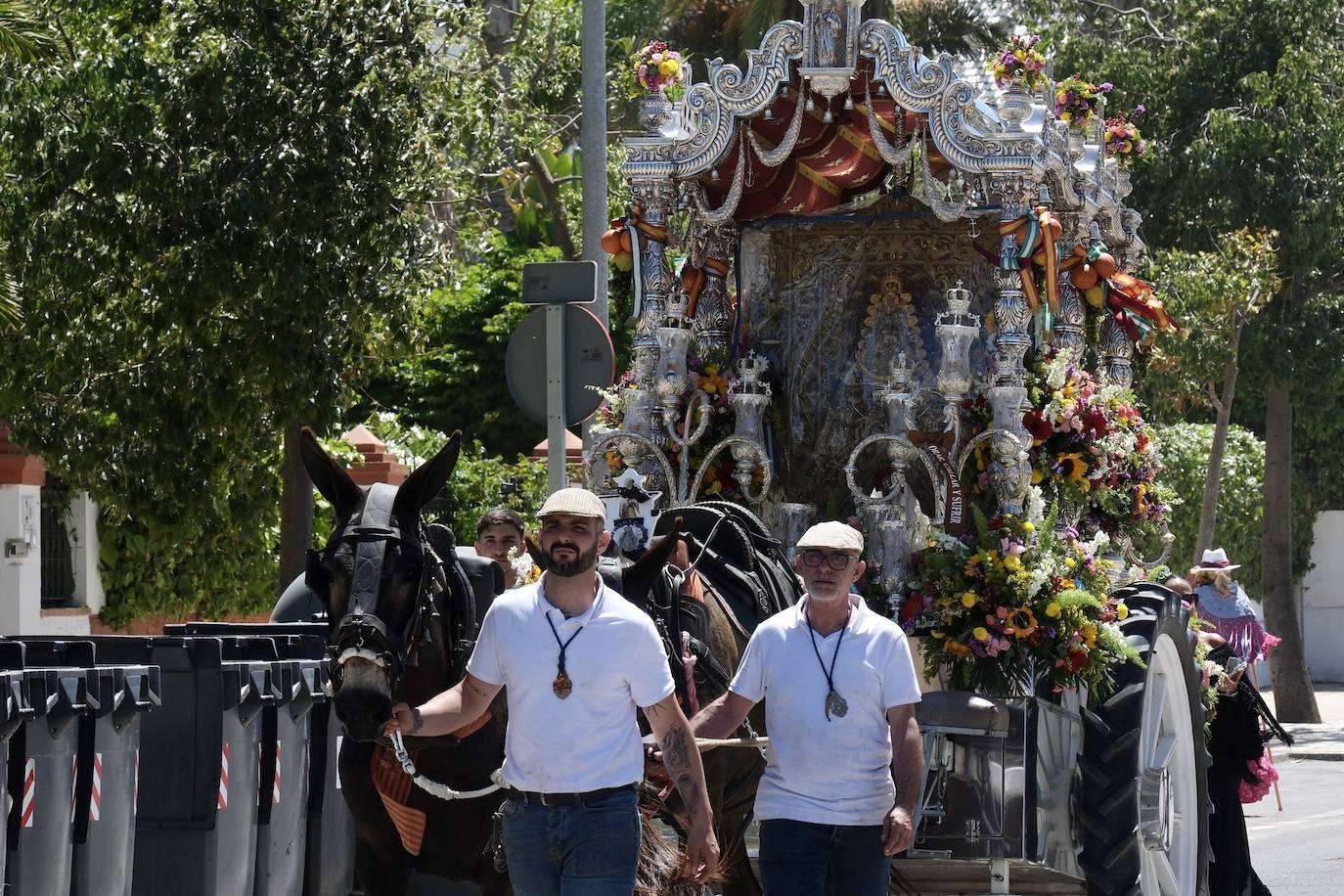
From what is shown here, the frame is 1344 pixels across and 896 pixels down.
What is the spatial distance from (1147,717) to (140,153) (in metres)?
7.80

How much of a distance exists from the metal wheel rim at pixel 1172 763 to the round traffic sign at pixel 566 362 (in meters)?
2.77

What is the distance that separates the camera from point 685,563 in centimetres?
760

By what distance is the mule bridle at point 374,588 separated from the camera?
17.9 ft

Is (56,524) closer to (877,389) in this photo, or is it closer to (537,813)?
(877,389)

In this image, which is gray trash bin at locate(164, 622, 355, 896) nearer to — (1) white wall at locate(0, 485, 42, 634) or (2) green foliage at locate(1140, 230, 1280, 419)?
(1) white wall at locate(0, 485, 42, 634)

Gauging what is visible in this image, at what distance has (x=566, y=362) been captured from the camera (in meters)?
9.57

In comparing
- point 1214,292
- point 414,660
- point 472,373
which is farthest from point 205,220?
point 472,373

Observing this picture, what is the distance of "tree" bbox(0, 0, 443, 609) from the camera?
13492 millimetres

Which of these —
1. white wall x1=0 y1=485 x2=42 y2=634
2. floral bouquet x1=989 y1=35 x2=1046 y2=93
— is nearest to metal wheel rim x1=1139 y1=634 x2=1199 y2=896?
floral bouquet x1=989 y1=35 x2=1046 y2=93

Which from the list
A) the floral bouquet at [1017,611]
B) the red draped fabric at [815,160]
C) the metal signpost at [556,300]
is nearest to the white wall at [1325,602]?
the red draped fabric at [815,160]

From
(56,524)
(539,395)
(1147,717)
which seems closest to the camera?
(1147,717)

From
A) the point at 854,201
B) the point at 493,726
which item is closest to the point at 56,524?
the point at 854,201

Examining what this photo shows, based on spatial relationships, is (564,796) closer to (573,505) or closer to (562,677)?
(562,677)

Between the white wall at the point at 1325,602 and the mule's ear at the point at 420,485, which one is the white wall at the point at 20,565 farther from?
the white wall at the point at 1325,602
